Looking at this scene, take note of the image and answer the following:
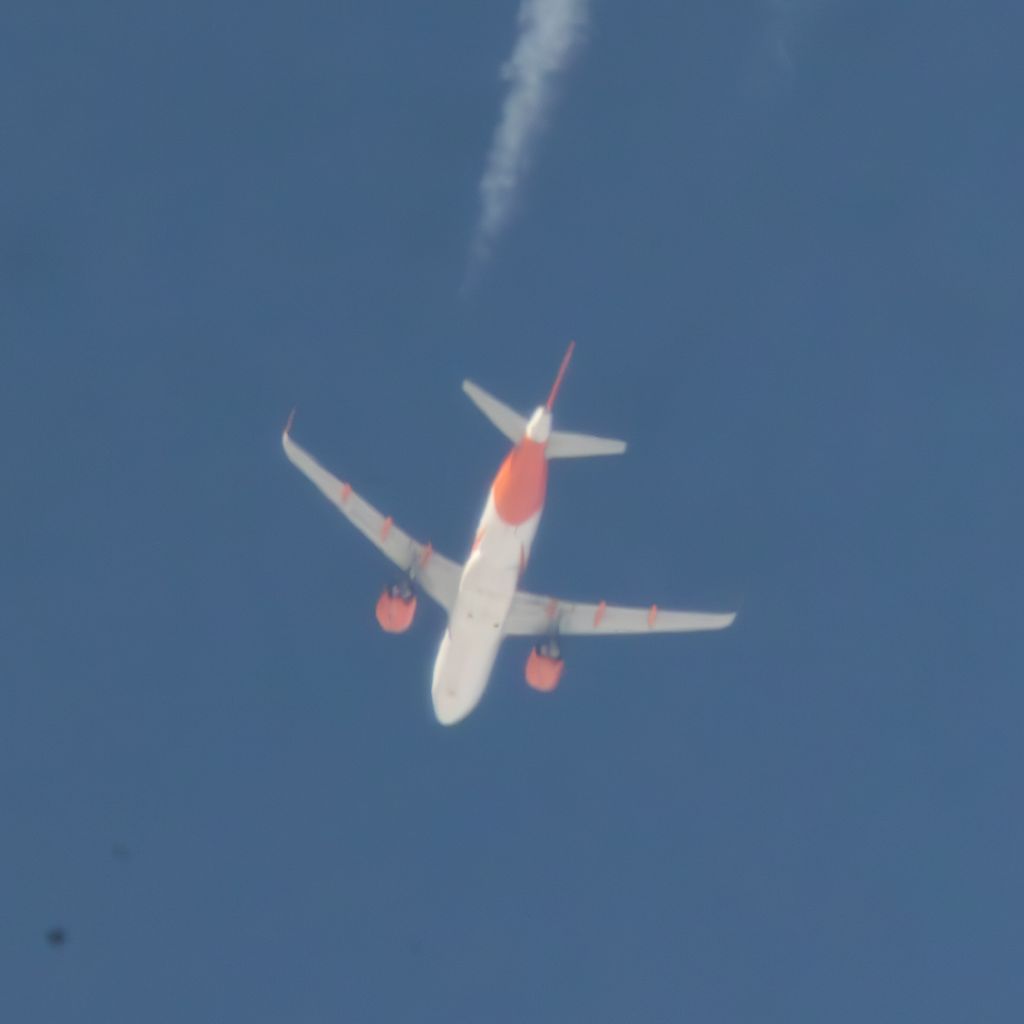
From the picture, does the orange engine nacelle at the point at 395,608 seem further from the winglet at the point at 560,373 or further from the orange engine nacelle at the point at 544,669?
the winglet at the point at 560,373

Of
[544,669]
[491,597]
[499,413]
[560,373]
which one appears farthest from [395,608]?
[560,373]

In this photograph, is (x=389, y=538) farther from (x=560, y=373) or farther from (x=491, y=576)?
(x=560, y=373)

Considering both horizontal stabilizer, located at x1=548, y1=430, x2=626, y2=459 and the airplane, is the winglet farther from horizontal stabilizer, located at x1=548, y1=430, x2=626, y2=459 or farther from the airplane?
horizontal stabilizer, located at x1=548, y1=430, x2=626, y2=459

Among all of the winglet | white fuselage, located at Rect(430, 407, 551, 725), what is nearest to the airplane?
white fuselage, located at Rect(430, 407, 551, 725)

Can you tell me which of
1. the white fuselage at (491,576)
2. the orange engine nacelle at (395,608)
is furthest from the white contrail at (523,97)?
the orange engine nacelle at (395,608)

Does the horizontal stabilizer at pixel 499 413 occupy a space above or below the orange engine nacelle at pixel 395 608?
above

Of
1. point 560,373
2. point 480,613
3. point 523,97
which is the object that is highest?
point 523,97

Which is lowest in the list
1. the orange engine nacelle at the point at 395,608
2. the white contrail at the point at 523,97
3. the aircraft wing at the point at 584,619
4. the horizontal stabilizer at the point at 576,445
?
the orange engine nacelle at the point at 395,608

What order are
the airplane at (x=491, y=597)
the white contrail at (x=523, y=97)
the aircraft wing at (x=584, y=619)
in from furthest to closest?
1. the white contrail at (x=523, y=97)
2. the aircraft wing at (x=584, y=619)
3. the airplane at (x=491, y=597)
